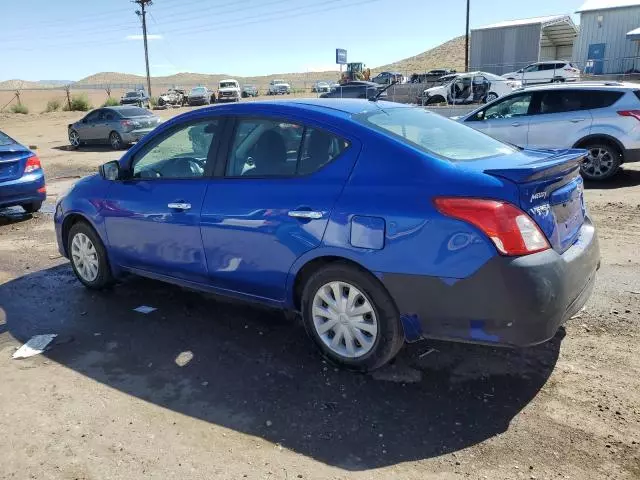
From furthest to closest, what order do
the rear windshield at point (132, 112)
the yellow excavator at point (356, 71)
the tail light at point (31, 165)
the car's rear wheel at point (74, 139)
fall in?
the yellow excavator at point (356, 71), the car's rear wheel at point (74, 139), the rear windshield at point (132, 112), the tail light at point (31, 165)

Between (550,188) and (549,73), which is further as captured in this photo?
(549,73)

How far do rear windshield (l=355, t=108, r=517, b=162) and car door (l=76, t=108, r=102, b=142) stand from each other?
A: 18.5 meters

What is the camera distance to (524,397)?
130 inches

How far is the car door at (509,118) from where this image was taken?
10188 mm

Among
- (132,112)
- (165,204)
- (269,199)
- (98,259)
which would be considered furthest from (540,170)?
(132,112)

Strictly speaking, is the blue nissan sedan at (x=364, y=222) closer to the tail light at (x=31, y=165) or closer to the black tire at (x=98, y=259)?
the black tire at (x=98, y=259)

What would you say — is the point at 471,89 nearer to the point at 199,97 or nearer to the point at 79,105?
the point at 199,97

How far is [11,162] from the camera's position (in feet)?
27.5

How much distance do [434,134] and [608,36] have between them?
47.1 m

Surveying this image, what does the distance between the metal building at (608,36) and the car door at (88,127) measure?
113ft

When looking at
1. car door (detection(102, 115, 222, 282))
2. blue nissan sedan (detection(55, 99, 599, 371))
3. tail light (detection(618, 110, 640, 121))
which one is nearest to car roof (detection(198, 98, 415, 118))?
blue nissan sedan (detection(55, 99, 599, 371))

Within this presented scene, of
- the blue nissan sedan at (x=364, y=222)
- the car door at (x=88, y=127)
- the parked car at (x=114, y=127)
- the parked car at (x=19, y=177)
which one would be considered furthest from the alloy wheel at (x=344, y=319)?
the car door at (x=88, y=127)

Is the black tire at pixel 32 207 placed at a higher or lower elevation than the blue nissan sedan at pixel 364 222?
lower

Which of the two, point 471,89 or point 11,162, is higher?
point 471,89
